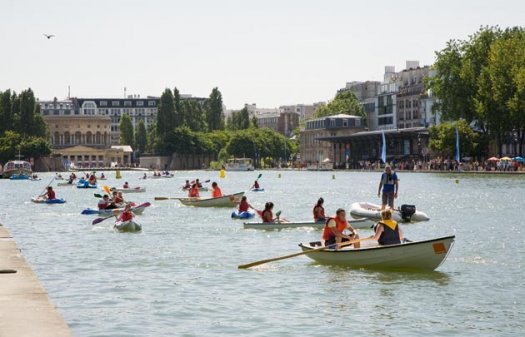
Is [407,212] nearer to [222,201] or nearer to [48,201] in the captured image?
[222,201]

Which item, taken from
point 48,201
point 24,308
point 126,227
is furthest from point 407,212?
point 48,201

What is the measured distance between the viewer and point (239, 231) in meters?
46.7

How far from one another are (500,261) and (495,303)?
9.02m

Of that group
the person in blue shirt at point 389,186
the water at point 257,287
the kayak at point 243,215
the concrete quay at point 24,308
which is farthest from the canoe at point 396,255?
the kayak at point 243,215

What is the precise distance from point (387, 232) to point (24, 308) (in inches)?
492

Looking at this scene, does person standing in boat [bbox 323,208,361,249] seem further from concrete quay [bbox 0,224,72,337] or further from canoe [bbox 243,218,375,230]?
canoe [bbox 243,218,375,230]

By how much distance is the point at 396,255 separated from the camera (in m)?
28.7

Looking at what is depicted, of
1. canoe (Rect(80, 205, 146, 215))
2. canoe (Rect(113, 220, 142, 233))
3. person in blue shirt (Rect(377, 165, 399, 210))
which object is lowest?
canoe (Rect(113, 220, 142, 233))

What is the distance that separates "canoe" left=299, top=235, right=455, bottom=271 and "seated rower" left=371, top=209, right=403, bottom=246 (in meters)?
0.35

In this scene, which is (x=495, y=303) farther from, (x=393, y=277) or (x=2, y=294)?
(x=2, y=294)

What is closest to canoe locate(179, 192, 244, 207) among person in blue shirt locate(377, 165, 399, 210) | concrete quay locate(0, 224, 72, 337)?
person in blue shirt locate(377, 165, 399, 210)

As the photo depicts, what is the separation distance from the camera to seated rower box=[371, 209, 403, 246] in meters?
28.8

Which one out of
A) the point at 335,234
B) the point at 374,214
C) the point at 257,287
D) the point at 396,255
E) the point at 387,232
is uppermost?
the point at 387,232

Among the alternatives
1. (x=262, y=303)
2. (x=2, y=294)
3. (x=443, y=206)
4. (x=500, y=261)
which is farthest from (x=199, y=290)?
(x=443, y=206)
